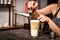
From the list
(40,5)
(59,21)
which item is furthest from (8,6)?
(59,21)

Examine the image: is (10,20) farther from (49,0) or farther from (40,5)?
(49,0)

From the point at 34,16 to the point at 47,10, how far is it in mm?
821

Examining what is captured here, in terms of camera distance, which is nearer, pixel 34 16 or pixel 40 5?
pixel 34 16

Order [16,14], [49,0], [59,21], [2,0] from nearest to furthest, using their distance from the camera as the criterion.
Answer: [59,21]
[2,0]
[16,14]
[49,0]

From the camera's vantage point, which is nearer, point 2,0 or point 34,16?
point 34,16

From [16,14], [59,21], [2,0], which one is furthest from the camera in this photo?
[16,14]

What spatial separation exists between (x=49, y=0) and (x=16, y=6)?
889 millimetres

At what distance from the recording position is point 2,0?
134 inches

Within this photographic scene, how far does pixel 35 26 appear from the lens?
143 cm

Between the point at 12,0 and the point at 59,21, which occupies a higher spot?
the point at 12,0

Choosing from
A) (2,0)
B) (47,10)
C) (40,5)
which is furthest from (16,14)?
(47,10)

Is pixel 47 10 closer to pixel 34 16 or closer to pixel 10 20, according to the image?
pixel 34 16

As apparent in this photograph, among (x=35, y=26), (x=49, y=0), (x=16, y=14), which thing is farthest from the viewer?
(x=49, y=0)

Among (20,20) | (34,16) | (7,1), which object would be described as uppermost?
(7,1)
